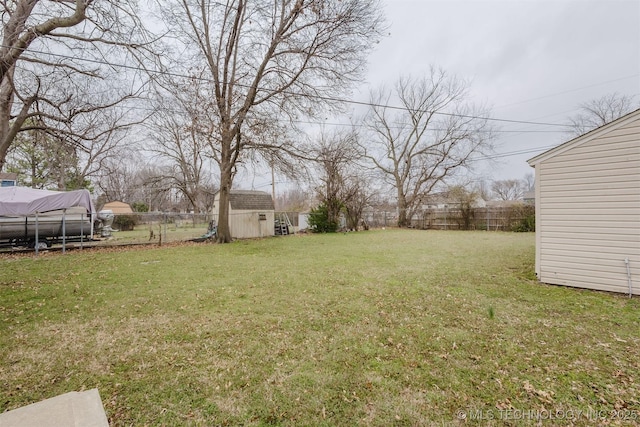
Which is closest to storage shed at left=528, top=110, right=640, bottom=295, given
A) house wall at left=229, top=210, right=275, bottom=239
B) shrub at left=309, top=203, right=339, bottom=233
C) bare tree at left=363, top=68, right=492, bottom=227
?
house wall at left=229, top=210, right=275, bottom=239

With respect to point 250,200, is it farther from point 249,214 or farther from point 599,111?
point 599,111

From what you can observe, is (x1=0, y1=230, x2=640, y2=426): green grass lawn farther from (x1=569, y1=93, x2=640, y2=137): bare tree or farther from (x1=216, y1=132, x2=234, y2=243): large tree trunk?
(x1=569, y1=93, x2=640, y2=137): bare tree

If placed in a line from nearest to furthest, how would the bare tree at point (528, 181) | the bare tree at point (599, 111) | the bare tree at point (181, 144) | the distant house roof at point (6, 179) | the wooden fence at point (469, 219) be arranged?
the bare tree at point (181, 144), the distant house roof at point (6, 179), the wooden fence at point (469, 219), the bare tree at point (599, 111), the bare tree at point (528, 181)

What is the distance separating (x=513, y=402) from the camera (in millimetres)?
2143

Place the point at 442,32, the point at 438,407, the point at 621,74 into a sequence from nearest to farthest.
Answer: the point at 438,407 < the point at 442,32 < the point at 621,74

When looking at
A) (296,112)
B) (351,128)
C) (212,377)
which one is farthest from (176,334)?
(351,128)

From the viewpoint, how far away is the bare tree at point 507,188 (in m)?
44.9

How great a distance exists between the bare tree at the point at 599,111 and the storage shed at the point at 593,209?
22008 mm

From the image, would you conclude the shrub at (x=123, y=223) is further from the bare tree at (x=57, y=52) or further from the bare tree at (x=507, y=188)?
the bare tree at (x=507, y=188)

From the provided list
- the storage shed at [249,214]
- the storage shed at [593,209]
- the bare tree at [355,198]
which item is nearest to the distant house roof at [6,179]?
the storage shed at [249,214]

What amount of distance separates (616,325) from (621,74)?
1784 cm

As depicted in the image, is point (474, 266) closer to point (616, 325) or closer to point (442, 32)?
point (616, 325)

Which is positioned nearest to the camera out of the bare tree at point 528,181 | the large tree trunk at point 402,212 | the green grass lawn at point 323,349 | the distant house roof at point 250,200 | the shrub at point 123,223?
the green grass lawn at point 323,349

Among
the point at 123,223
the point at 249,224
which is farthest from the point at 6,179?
the point at 123,223
